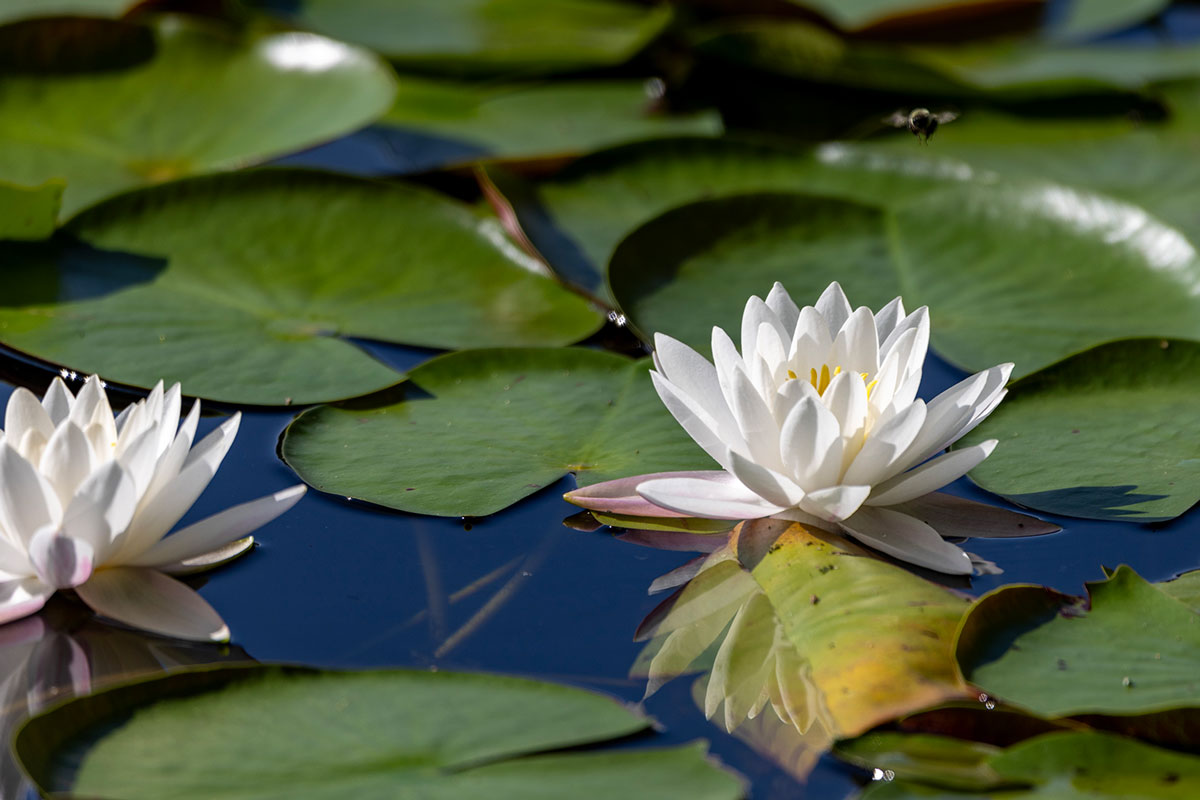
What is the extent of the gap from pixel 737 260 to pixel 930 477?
1.01 metres

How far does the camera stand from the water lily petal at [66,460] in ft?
5.27

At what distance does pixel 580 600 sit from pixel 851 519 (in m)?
0.46

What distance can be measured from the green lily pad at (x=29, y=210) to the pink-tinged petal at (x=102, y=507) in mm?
1129

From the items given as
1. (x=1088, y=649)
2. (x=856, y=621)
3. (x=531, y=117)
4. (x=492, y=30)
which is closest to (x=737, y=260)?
(x=531, y=117)

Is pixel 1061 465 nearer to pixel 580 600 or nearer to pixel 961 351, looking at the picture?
pixel 961 351

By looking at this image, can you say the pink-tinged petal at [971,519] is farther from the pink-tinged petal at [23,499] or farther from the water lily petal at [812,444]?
the pink-tinged petal at [23,499]

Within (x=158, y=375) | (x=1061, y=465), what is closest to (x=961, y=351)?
(x=1061, y=465)

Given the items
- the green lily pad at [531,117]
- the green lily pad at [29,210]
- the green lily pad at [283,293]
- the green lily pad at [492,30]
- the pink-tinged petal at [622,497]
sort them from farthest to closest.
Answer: the green lily pad at [492,30], the green lily pad at [531,117], the green lily pad at [29,210], the green lily pad at [283,293], the pink-tinged petal at [622,497]

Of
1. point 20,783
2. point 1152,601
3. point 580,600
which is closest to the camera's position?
point 20,783

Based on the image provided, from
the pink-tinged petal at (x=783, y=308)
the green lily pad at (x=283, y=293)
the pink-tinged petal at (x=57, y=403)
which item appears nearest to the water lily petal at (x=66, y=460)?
the pink-tinged petal at (x=57, y=403)

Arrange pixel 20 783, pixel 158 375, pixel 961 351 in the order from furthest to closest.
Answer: pixel 961 351 < pixel 158 375 < pixel 20 783

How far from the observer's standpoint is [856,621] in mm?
1633

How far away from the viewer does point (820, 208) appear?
2807 mm

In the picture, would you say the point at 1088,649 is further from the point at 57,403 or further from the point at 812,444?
the point at 57,403
